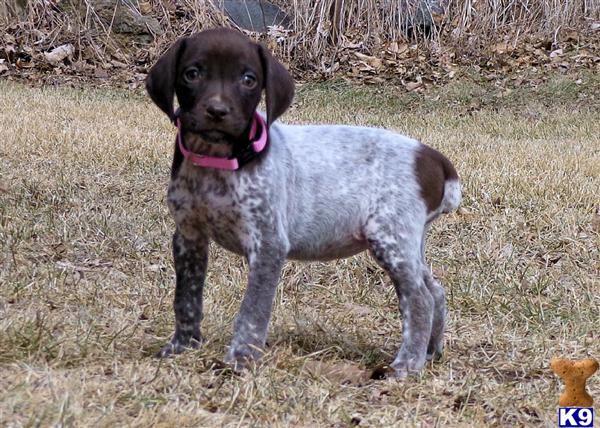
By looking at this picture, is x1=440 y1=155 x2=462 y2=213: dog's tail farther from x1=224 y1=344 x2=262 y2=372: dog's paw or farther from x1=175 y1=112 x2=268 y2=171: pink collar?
x1=224 y1=344 x2=262 y2=372: dog's paw

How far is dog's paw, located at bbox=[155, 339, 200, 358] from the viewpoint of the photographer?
3.86m

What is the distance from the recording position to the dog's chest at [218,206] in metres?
3.73

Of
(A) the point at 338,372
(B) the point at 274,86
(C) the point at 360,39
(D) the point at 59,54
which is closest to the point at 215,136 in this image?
(B) the point at 274,86

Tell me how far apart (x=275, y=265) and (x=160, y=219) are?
2.48m

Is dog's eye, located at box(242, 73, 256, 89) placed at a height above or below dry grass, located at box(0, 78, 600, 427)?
above

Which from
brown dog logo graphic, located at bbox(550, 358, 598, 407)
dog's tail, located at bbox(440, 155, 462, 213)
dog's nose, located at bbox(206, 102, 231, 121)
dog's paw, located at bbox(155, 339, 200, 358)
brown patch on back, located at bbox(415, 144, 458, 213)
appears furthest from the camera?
dog's tail, located at bbox(440, 155, 462, 213)

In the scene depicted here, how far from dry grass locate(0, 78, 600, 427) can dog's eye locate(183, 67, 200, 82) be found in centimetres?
98

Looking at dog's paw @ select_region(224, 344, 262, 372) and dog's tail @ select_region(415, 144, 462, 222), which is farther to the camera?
dog's tail @ select_region(415, 144, 462, 222)

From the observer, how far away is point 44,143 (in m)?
7.99

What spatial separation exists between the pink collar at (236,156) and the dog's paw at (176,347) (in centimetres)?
70

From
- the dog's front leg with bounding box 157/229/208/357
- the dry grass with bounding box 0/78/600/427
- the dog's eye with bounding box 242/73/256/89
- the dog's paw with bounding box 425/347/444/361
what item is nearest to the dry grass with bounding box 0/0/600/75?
the dry grass with bounding box 0/78/600/427

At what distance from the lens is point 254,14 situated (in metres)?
14.3

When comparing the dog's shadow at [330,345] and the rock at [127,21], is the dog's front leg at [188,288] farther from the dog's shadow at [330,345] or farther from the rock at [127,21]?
the rock at [127,21]

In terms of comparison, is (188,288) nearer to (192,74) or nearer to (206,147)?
(206,147)
